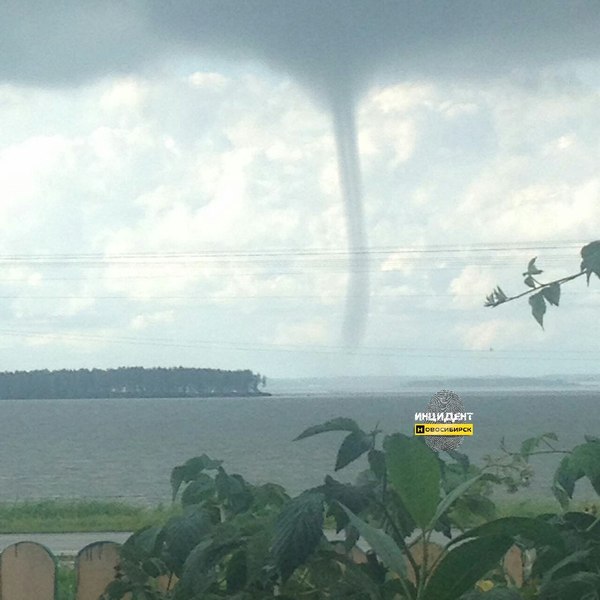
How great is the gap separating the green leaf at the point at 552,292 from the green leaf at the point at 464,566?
27.4 inches

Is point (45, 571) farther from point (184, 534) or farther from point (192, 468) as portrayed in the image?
point (184, 534)

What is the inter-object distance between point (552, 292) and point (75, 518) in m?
18.7

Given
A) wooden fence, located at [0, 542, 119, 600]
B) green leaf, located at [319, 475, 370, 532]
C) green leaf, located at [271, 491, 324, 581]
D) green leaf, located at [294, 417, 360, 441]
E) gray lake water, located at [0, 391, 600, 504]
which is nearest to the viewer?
green leaf, located at [271, 491, 324, 581]

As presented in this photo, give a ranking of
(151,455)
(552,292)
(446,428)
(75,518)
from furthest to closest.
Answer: (151,455)
(75,518)
(446,428)
(552,292)

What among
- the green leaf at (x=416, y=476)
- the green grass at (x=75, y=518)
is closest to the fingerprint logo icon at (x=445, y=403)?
the green leaf at (x=416, y=476)

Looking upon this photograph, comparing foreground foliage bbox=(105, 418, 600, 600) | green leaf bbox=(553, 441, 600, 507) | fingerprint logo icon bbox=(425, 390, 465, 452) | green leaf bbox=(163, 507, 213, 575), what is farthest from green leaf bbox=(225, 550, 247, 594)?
fingerprint logo icon bbox=(425, 390, 465, 452)

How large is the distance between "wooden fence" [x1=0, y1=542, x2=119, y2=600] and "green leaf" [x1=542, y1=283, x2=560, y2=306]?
4.45 feet

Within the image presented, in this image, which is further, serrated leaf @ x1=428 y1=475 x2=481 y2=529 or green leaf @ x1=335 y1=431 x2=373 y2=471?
green leaf @ x1=335 y1=431 x2=373 y2=471

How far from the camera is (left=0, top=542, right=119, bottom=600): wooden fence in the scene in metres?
2.79

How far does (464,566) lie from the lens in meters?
1.38

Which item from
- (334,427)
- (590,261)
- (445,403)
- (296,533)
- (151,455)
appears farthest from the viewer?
(151,455)

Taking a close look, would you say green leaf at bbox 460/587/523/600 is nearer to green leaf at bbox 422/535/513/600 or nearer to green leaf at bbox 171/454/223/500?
green leaf at bbox 422/535/513/600

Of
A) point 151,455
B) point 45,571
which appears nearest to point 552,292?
point 45,571

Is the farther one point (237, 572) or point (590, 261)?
point (590, 261)
